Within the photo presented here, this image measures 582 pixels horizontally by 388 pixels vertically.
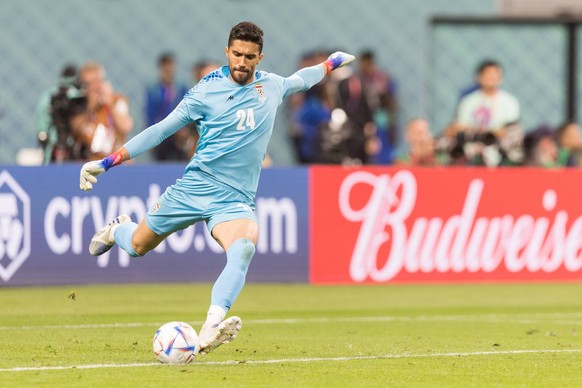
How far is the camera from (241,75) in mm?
10047

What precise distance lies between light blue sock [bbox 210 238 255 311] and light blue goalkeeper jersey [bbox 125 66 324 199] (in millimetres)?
543

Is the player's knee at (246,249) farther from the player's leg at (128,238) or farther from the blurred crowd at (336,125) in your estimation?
the blurred crowd at (336,125)

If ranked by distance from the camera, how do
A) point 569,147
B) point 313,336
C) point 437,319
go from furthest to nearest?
point 569,147, point 437,319, point 313,336

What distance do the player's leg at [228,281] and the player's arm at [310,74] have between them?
1151mm

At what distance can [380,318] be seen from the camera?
13.6 m

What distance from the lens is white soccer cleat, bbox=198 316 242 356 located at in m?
9.19

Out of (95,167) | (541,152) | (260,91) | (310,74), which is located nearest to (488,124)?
(541,152)

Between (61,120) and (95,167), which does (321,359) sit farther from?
(61,120)

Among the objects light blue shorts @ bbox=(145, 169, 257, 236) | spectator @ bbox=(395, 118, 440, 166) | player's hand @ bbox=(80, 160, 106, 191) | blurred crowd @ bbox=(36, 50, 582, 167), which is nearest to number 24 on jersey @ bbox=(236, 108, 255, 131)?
light blue shorts @ bbox=(145, 169, 257, 236)

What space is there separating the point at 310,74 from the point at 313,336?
7.24 feet

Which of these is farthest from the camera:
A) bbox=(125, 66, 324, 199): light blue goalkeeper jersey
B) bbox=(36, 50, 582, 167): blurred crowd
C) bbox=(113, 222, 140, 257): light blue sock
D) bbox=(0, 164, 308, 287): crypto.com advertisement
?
bbox=(36, 50, 582, 167): blurred crowd

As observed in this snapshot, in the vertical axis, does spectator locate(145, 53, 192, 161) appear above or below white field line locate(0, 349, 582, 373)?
above

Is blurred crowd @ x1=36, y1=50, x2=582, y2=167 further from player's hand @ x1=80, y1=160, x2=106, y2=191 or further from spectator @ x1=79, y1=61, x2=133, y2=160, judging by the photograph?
player's hand @ x1=80, y1=160, x2=106, y2=191

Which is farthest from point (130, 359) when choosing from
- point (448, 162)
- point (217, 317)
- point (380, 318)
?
point (448, 162)
